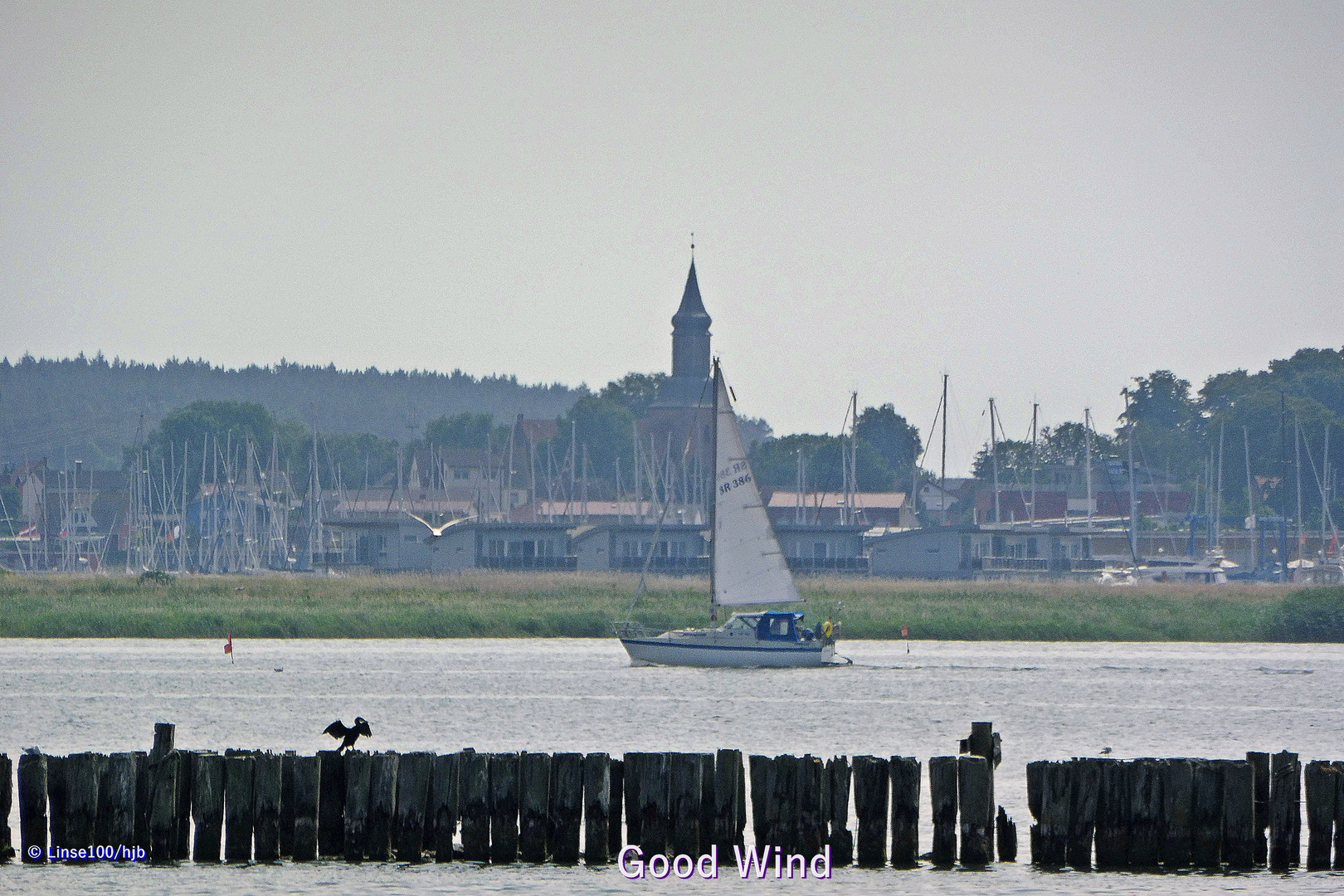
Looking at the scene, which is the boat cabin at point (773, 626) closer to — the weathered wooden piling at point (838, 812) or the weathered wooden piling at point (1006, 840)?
the weathered wooden piling at point (1006, 840)

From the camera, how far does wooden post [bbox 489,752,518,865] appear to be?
23719mm

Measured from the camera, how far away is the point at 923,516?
7741 inches

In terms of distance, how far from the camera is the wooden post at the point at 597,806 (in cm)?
2356

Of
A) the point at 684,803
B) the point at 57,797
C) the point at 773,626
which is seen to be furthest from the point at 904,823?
the point at 773,626

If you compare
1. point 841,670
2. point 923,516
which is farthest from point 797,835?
point 923,516

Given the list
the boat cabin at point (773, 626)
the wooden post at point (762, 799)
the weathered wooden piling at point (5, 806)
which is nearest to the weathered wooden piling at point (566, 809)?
the wooden post at point (762, 799)

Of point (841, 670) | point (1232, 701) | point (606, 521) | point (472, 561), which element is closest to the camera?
point (1232, 701)

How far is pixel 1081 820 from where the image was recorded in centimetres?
2394

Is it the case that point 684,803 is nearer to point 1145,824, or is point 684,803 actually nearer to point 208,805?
point 1145,824

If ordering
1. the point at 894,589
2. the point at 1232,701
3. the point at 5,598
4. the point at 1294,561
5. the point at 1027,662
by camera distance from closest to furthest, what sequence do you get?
1. the point at 1232,701
2. the point at 1027,662
3. the point at 5,598
4. the point at 894,589
5. the point at 1294,561

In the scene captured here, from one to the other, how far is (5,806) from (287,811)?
3.31 m

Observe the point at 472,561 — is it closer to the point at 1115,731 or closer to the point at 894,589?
the point at 894,589

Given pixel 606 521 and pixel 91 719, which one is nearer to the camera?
pixel 91 719

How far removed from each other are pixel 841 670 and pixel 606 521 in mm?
102613
